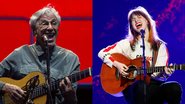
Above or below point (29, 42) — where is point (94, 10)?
above

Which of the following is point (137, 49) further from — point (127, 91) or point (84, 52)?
point (84, 52)

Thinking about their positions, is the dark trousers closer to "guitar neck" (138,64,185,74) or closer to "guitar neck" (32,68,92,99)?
"guitar neck" (138,64,185,74)

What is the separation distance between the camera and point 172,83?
3400mm

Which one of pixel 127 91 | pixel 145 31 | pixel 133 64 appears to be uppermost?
pixel 145 31

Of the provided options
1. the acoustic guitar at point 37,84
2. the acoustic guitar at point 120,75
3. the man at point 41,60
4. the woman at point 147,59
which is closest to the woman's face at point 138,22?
the woman at point 147,59

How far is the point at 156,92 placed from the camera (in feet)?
11.2

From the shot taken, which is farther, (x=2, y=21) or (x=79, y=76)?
(x=2, y=21)

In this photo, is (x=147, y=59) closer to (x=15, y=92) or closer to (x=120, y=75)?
(x=120, y=75)

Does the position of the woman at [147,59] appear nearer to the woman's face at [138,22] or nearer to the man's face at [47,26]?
the woman's face at [138,22]

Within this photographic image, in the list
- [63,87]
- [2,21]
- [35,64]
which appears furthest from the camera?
[2,21]

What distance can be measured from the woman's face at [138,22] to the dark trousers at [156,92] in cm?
45

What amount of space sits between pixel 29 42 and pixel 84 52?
1.80 feet

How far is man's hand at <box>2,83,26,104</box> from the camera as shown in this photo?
3057mm

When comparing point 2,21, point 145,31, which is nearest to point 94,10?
point 145,31
